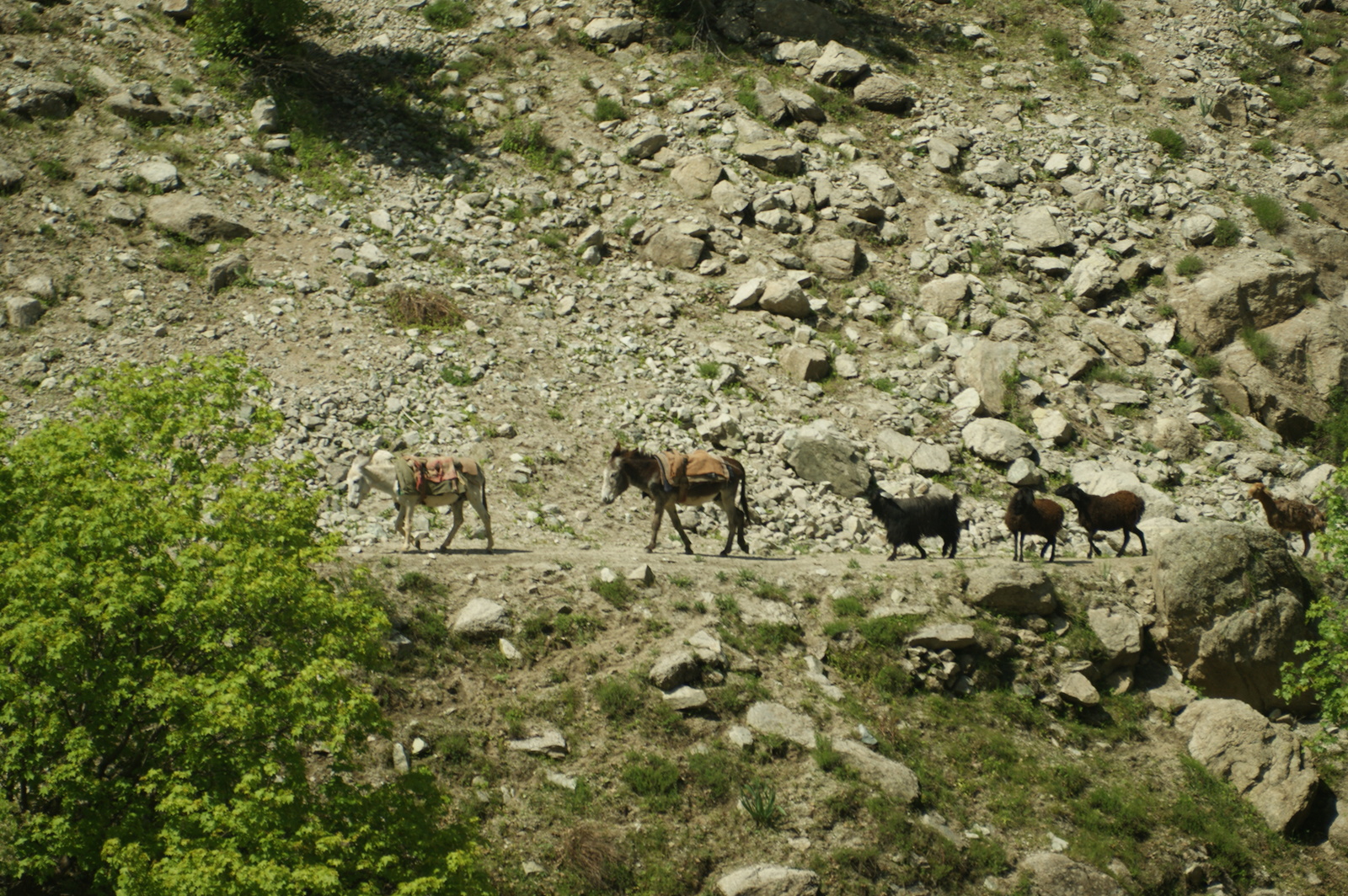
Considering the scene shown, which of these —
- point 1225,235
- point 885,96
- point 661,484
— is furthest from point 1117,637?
point 885,96

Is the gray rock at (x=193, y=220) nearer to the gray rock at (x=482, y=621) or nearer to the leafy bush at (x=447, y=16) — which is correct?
the leafy bush at (x=447, y=16)

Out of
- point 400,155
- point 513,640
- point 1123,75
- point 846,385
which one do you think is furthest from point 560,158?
point 1123,75

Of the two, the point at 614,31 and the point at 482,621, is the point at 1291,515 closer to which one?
the point at 482,621

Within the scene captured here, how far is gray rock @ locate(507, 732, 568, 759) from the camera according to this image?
473 inches

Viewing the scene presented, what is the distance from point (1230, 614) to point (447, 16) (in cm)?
3310

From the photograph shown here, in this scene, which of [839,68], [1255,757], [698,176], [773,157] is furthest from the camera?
[839,68]

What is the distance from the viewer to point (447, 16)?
111ft

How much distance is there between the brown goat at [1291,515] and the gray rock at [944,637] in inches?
292

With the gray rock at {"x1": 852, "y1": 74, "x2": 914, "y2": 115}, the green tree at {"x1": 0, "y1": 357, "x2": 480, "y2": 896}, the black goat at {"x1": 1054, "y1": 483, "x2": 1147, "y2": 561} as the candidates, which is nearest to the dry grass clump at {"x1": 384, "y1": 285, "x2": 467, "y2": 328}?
the green tree at {"x1": 0, "y1": 357, "x2": 480, "y2": 896}

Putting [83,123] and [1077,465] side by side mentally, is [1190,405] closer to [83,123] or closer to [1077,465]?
[1077,465]

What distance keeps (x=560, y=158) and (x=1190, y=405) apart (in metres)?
20.1

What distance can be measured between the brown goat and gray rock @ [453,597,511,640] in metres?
14.6

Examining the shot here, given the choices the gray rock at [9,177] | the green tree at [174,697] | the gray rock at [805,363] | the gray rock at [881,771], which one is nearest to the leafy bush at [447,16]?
the gray rock at [9,177]

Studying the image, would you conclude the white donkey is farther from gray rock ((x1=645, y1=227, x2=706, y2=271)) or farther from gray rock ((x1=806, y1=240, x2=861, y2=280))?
gray rock ((x1=806, y1=240, x2=861, y2=280))
